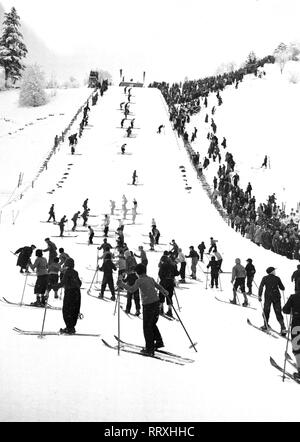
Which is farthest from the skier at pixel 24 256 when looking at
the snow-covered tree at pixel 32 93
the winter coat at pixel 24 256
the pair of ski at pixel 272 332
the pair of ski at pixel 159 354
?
the snow-covered tree at pixel 32 93

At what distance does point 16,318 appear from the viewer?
10.4 metres

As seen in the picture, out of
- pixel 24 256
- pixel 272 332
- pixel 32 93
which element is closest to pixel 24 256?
pixel 24 256

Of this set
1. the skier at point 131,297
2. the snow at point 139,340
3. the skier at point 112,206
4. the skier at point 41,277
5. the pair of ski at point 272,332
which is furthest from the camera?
the skier at point 112,206

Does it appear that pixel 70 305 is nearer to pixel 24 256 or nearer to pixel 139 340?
pixel 139 340

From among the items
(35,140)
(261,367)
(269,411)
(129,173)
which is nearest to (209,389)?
(269,411)

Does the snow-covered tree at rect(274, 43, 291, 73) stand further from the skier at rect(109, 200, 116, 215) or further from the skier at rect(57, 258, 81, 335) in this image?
the skier at rect(57, 258, 81, 335)

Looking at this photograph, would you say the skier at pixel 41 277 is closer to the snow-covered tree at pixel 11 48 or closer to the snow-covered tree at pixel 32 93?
the snow-covered tree at pixel 32 93

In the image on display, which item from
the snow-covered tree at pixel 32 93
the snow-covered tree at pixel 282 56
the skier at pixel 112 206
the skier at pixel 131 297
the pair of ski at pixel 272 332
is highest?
the snow-covered tree at pixel 282 56

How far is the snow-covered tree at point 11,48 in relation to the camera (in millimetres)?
75125

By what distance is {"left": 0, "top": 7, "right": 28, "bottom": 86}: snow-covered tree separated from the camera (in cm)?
7512

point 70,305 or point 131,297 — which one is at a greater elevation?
point 70,305

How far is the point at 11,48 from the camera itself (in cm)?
7638

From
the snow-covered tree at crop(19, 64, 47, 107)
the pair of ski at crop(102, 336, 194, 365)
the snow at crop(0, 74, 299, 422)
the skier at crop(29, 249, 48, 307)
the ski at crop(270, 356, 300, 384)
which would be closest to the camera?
the snow at crop(0, 74, 299, 422)

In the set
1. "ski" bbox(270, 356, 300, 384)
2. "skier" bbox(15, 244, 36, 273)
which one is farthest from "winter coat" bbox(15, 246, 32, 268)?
"ski" bbox(270, 356, 300, 384)
